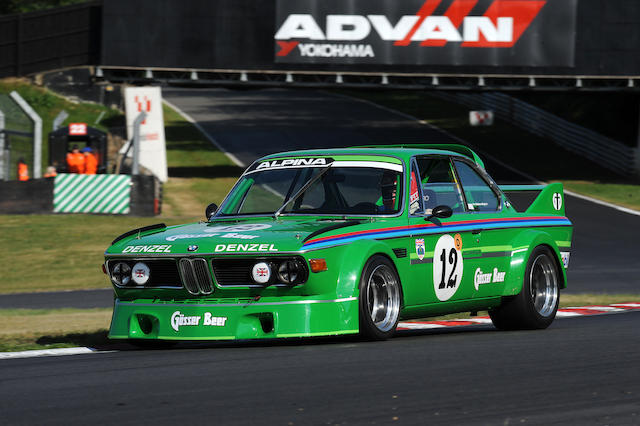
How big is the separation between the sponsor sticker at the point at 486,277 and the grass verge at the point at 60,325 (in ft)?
9.56

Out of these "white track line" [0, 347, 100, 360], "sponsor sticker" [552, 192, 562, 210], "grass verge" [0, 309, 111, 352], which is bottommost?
"grass verge" [0, 309, 111, 352]

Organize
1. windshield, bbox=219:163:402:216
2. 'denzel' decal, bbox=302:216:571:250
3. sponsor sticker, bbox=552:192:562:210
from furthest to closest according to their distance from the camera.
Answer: sponsor sticker, bbox=552:192:562:210 → windshield, bbox=219:163:402:216 → 'denzel' decal, bbox=302:216:571:250

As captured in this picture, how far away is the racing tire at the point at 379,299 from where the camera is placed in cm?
798

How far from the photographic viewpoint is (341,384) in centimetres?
618

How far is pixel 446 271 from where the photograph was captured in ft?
29.8

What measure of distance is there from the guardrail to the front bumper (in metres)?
34.1

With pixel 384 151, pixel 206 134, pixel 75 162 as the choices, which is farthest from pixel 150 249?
pixel 206 134

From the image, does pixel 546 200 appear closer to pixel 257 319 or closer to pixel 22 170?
pixel 257 319

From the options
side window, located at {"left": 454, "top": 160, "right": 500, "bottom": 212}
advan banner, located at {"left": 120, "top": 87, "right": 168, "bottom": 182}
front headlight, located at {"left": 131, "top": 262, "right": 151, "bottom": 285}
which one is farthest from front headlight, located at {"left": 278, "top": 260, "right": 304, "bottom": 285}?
advan banner, located at {"left": 120, "top": 87, "right": 168, "bottom": 182}

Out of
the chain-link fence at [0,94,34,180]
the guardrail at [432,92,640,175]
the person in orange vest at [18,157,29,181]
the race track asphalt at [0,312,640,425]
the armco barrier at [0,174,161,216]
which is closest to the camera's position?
the race track asphalt at [0,312,640,425]

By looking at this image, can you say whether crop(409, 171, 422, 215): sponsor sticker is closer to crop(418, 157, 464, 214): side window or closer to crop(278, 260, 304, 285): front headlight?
crop(418, 157, 464, 214): side window

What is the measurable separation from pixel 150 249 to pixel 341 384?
2497 millimetres

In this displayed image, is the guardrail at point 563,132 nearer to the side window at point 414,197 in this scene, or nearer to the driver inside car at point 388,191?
the side window at point 414,197

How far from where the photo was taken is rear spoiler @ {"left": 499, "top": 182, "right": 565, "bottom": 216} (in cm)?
1055
